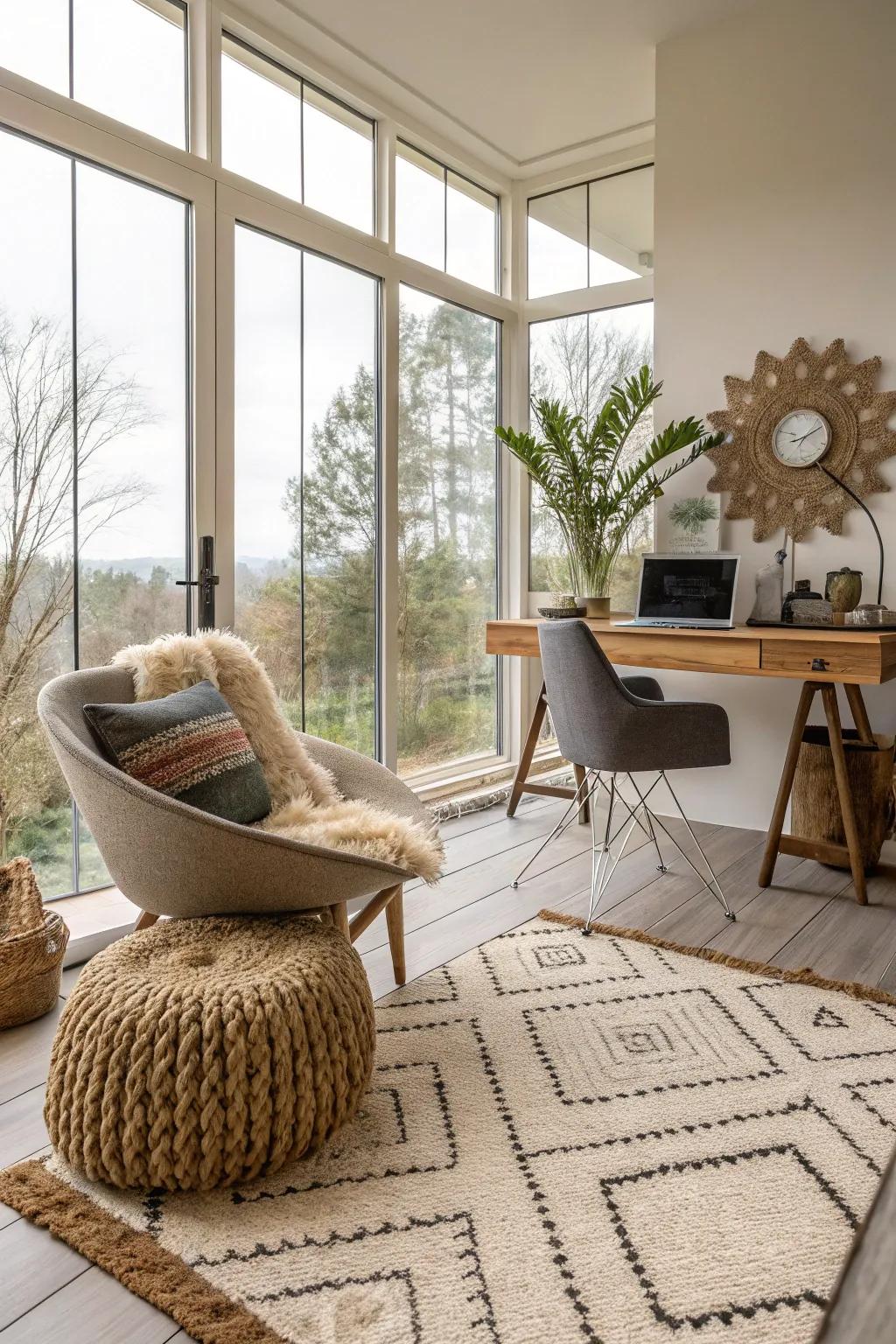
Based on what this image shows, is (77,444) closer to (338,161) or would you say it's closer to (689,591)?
(338,161)

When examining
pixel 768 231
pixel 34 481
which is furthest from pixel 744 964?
pixel 768 231

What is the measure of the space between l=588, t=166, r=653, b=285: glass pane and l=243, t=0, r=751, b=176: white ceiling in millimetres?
177

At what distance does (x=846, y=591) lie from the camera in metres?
3.12

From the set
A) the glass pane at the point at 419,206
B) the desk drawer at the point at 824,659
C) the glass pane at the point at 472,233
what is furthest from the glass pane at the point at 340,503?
the desk drawer at the point at 824,659

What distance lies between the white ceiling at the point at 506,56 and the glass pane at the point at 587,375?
0.75 metres

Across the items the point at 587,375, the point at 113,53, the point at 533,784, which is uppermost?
the point at 113,53

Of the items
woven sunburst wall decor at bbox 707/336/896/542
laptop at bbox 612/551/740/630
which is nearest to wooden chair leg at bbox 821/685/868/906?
laptop at bbox 612/551/740/630

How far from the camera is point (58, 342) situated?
2465mm

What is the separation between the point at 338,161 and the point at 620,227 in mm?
1357

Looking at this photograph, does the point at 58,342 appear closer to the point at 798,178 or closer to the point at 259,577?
the point at 259,577

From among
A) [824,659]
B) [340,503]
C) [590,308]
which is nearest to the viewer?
[824,659]

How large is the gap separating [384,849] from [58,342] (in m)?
1.60

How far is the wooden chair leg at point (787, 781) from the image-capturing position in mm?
2912

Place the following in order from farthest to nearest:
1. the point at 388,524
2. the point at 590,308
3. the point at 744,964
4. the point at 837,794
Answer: the point at 590,308 < the point at 388,524 < the point at 837,794 < the point at 744,964
